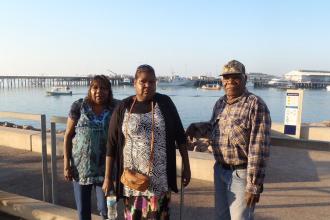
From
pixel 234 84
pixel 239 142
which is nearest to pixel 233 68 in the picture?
pixel 234 84

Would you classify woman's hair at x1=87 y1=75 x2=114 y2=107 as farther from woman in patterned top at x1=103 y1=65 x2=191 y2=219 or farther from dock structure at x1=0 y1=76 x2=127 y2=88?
dock structure at x1=0 y1=76 x2=127 y2=88

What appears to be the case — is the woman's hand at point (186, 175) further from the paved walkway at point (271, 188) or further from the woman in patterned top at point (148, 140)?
the paved walkway at point (271, 188)

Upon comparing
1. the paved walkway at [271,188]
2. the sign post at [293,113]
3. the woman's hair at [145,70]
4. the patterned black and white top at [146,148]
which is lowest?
the paved walkway at [271,188]

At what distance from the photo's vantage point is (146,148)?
2598mm

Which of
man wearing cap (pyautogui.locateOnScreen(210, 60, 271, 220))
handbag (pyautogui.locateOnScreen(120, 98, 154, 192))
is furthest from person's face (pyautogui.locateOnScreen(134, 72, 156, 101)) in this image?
man wearing cap (pyautogui.locateOnScreen(210, 60, 271, 220))

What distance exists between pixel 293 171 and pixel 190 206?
265 centimetres

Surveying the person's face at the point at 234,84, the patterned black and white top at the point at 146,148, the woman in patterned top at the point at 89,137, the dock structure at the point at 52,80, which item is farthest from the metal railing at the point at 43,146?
the dock structure at the point at 52,80

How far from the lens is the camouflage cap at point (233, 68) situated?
249 cm

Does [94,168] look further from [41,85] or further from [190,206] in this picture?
[41,85]

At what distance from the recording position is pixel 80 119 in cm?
324

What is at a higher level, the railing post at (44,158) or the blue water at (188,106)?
the railing post at (44,158)

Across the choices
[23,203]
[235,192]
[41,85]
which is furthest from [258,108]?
[41,85]

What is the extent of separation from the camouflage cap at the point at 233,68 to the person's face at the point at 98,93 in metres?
1.20

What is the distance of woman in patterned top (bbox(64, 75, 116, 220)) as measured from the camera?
3215 millimetres
